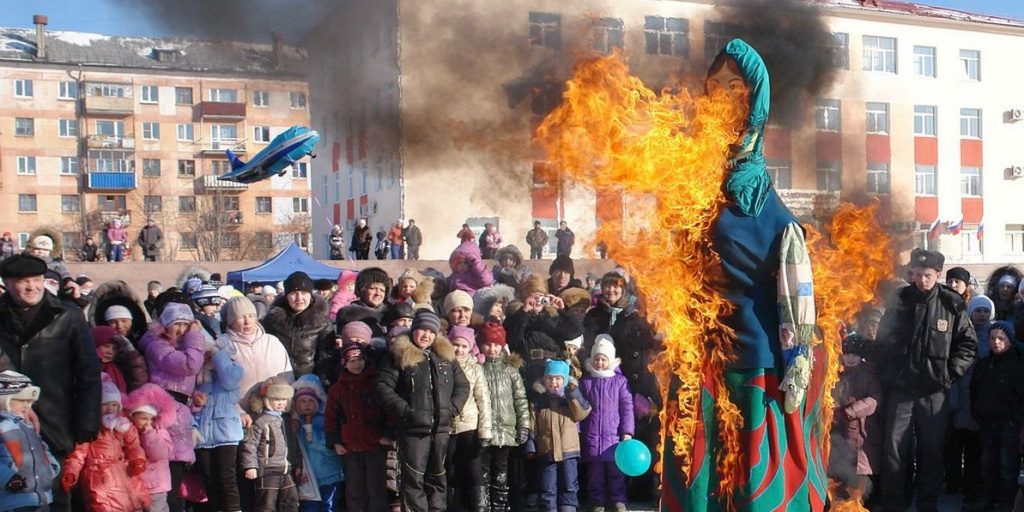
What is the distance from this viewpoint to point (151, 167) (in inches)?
2463

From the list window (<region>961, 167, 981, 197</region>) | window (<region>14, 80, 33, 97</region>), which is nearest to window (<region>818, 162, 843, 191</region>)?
window (<region>961, 167, 981, 197</region>)

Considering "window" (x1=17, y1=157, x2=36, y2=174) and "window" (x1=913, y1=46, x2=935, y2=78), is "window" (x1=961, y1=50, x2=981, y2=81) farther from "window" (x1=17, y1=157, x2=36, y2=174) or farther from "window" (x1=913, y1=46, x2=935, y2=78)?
"window" (x1=17, y1=157, x2=36, y2=174)

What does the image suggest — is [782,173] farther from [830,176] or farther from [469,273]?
[469,273]

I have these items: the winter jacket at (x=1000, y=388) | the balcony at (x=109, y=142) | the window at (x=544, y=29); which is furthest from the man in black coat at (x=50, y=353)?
the balcony at (x=109, y=142)

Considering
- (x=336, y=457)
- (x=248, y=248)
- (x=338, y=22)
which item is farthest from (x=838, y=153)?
(x=248, y=248)

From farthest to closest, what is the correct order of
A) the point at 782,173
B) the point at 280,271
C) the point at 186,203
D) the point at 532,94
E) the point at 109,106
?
the point at 109,106, the point at 186,203, the point at 782,173, the point at 280,271, the point at 532,94

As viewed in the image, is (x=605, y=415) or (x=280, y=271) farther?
(x=280, y=271)

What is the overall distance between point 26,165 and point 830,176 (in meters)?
45.6

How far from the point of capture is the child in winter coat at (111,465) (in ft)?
22.6

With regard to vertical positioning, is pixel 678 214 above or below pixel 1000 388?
above

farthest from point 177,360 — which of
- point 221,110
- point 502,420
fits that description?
point 221,110

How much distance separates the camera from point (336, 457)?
793 cm

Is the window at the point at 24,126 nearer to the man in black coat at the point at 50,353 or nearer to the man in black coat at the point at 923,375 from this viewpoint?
the man in black coat at the point at 50,353

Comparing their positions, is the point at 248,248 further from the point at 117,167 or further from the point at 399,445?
the point at 399,445
